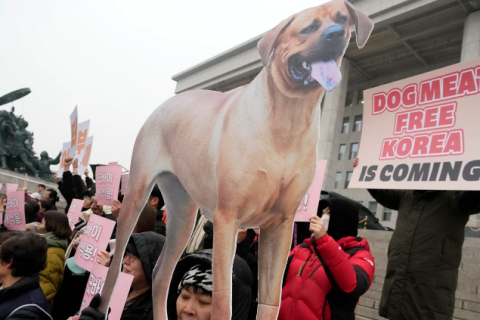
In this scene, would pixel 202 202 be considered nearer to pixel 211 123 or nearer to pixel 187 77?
pixel 211 123

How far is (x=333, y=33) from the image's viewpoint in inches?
56.6

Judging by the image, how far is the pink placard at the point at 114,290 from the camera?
1921 millimetres

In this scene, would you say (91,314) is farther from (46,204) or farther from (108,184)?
(46,204)

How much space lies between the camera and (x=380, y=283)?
16.8 feet

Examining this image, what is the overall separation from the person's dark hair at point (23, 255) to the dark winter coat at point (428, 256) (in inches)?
79.6

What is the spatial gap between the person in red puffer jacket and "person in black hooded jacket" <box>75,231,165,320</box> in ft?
2.20

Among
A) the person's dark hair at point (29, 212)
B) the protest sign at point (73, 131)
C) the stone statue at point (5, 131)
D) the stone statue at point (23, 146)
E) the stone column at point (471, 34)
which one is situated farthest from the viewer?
the stone statue at point (23, 146)

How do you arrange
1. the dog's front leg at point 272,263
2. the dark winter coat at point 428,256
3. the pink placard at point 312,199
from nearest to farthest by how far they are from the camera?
1. the dog's front leg at point 272,263
2. the pink placard at point 312,199
3. the dark winter coat at point 428,256

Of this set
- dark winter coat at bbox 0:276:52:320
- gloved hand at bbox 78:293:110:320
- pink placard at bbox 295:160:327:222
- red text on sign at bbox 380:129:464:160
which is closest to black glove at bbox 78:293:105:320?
gloved hand at bbox 78:293:110:320

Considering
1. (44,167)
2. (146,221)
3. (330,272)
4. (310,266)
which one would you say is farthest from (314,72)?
(44,167)

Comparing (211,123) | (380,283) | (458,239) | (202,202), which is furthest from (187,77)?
(380,283)

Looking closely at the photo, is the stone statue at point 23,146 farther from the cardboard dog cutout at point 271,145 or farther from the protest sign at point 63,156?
the cardboard dog cutout at point 271,145

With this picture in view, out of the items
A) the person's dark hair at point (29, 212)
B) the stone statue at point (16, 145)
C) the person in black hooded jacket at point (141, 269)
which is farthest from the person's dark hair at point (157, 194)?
the stone statue at point (16, 145)

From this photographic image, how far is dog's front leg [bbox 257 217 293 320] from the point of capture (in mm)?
1587
